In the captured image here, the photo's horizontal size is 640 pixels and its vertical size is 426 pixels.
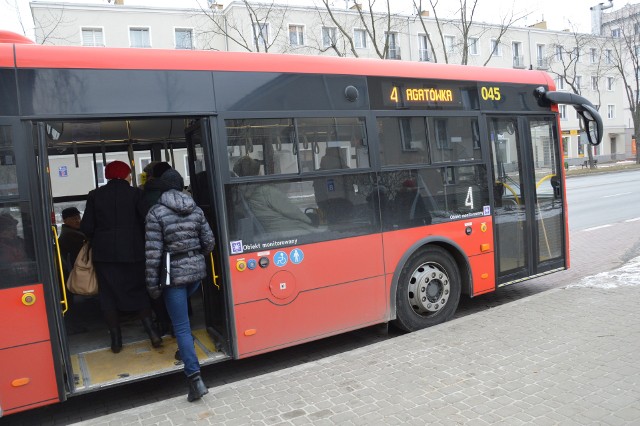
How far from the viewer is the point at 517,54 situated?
1789 inches

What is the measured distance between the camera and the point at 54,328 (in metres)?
3.80

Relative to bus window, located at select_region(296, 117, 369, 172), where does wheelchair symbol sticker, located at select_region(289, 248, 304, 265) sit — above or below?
below

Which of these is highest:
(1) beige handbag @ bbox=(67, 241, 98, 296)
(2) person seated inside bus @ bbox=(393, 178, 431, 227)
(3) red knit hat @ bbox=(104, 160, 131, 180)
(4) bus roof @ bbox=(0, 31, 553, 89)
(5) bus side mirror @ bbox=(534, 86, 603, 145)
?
(4) bus roof @ bbox=(0, 31, 553, 89)

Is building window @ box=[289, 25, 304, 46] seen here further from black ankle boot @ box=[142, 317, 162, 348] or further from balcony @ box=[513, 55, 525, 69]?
black ankle boot @ box=[142, 317, 162, 348]

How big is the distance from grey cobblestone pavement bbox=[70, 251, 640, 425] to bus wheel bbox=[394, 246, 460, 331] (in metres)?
0.33

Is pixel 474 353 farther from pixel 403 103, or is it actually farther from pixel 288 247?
pixel 403 103

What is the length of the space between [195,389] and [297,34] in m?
33.7

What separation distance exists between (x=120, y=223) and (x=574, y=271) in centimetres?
706

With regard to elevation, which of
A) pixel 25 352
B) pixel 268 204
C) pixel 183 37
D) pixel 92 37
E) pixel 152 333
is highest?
pixel 183 37

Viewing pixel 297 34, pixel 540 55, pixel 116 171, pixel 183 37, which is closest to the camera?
pixel 116 171

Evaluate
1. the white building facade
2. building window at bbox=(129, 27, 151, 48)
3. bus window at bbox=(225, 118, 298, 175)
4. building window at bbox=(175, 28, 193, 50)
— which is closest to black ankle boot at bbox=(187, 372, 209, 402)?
bus window at bbox=(225, 118, 298, 175)

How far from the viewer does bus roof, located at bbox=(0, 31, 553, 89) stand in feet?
12.4

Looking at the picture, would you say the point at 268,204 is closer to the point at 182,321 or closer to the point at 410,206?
the point at 182,321

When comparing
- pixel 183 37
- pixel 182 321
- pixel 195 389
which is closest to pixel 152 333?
pixel 182 321
